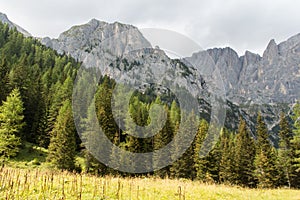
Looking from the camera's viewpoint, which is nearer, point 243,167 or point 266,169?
point 266,169

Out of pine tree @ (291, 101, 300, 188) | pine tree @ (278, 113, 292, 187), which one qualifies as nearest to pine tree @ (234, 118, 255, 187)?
pine tree @ (278, 113, 292, 187)

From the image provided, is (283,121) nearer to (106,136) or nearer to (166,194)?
(106,136)

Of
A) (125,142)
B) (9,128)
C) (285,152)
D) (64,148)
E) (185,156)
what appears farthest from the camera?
(285,152)

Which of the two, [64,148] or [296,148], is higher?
[296,148]

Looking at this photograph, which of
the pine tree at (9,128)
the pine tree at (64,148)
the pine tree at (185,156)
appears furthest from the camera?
the pine tree at (185,156)

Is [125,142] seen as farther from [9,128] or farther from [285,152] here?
[285,152]

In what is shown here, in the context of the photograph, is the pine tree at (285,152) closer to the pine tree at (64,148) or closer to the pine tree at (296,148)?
the pine tree at (296,148)

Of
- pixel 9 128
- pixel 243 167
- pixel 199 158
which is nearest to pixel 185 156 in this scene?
pixel 199 158

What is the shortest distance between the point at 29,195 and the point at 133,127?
31200 mm

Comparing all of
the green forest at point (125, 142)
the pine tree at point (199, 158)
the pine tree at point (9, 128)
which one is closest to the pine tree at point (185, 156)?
the green forest at point (125, 142)

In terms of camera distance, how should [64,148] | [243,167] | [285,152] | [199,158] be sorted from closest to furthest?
[64,148], [199,158], [285,152], [243,167]

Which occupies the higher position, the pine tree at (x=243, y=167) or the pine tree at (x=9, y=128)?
the pine tree at (x=9, y=128)

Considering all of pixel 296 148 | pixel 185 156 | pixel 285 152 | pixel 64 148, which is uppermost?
pixel 296 148

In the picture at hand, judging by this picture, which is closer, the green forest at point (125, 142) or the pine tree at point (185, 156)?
the green forest at point (125, 142)
